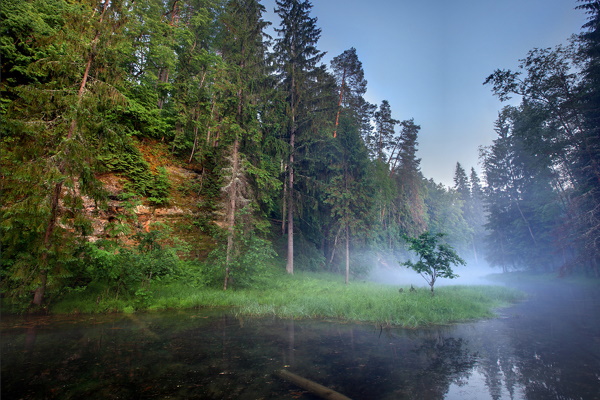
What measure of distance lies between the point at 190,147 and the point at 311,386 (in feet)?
59.9

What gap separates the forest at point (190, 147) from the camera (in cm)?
888

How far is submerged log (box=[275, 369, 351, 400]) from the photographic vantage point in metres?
3.96

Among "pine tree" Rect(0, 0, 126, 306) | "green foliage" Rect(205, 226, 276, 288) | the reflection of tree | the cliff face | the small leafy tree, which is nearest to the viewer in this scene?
the reflection of tree

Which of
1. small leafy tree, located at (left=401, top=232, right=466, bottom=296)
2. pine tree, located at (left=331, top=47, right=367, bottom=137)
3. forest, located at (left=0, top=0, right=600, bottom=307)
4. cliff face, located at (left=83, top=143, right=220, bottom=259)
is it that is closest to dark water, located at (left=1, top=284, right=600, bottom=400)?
forest, located at (left=0, top=0, right=600, bottom=307)

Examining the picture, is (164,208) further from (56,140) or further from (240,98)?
(240,98)

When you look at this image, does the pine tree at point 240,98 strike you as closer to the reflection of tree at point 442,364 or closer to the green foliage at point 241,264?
the green foliage at point 241,264

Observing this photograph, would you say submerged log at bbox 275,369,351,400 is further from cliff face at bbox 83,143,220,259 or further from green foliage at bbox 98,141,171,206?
green foliage at bbox 98,141,171,206

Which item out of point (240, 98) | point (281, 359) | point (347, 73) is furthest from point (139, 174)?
point (347, 73)

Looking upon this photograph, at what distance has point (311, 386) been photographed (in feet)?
14.4

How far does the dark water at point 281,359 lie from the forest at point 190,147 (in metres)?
3.45

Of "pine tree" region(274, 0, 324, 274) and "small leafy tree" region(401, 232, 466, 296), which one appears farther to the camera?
"pine tree" region(274, 0, 324, 274)

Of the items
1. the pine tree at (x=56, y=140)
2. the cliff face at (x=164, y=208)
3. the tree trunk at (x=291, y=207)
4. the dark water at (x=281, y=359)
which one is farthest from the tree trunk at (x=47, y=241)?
the tree trunk at (x=291, y=207)

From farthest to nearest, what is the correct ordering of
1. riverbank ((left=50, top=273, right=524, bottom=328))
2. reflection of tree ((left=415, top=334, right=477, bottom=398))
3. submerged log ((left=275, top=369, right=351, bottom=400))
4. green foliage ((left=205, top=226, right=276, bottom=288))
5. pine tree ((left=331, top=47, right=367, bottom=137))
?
1. pine tree ((left=331, top=47, right=367, bottom=137))
2. green foliage ((left=205, top=226, right=276, bottom=288))
3. riverbank ((left=50, top=273, right=524, bottom=328))
4. reflection of tree ((left=415, top=334, right=477, bottom=398))
5. submerged log ((left=275, top=369, right=351, bottom=400))

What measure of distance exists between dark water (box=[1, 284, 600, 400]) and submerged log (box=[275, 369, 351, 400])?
0.49ft
